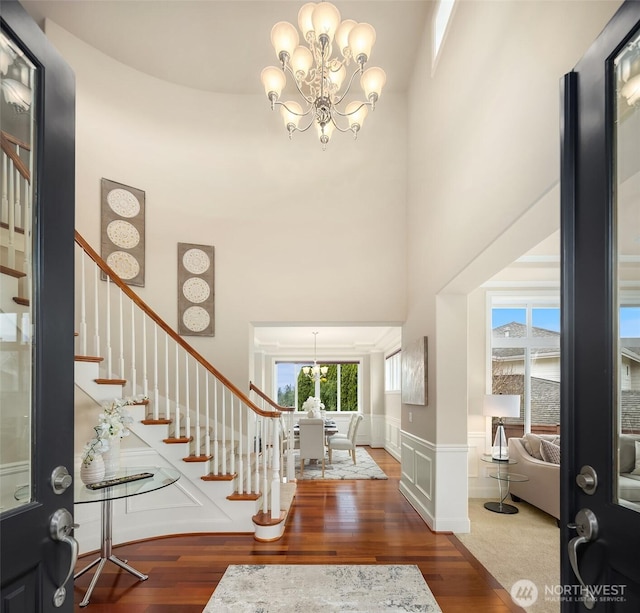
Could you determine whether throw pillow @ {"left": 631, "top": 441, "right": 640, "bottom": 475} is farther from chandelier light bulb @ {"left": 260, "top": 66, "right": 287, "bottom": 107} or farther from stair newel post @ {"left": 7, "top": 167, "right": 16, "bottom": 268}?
chandelier light bulb @ {"left": 260, "top": 66, "right": 287, "bottom": 107}

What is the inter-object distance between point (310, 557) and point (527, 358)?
3957 mm

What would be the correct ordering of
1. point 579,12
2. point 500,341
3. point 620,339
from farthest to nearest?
point 500,341
point 579,12
point 620,339

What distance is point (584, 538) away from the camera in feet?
4.06

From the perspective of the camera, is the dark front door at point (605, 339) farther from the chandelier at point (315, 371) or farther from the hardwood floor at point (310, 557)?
the chandelier at point (315, 371)

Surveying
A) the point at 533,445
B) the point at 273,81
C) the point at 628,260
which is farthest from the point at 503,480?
the point at 273,81

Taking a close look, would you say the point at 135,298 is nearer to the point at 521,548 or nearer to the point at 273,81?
the point at 273,81

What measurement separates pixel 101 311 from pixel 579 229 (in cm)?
502

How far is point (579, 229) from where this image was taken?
140 centimetres

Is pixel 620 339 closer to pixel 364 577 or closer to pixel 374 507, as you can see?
pixel 364 577

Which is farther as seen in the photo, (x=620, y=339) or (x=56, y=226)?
(x=56, y=226)

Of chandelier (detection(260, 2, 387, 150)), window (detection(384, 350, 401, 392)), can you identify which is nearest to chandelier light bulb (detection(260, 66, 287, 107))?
chandelier (detection(260, 2, 387, 150))

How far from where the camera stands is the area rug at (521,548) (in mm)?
3243

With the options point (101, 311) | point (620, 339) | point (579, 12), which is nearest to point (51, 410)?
point (620, 339)

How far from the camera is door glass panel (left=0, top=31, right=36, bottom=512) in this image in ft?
4.00
